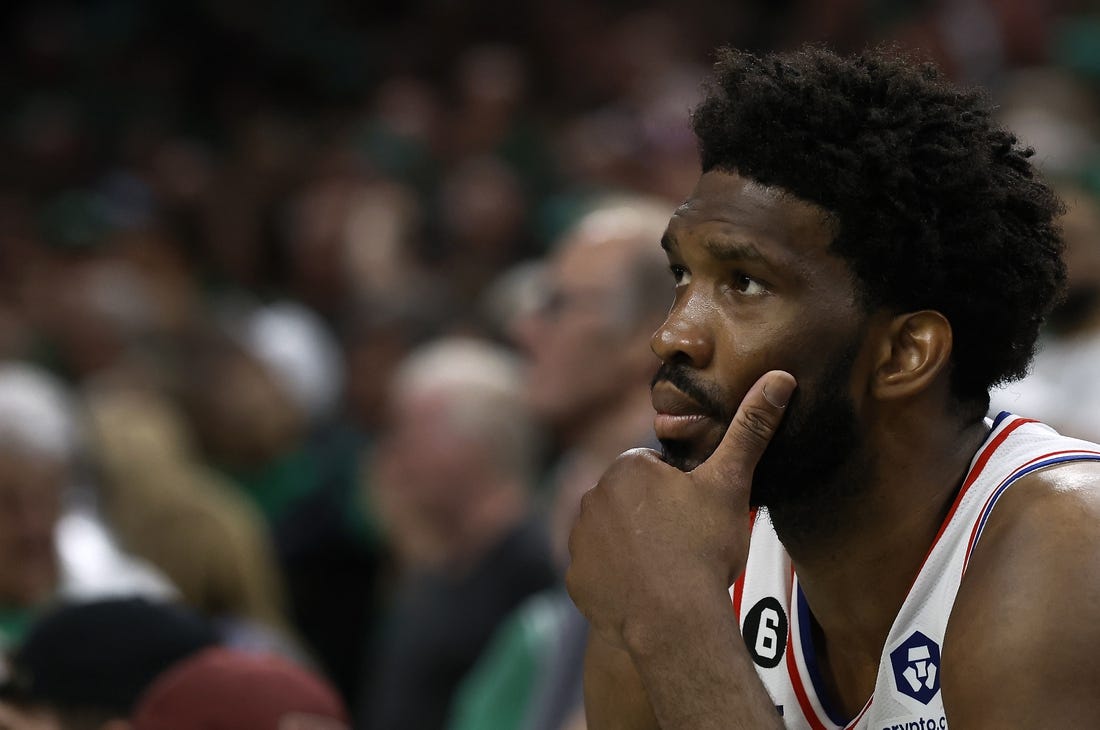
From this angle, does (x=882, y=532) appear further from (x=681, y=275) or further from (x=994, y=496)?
(x=681, y=275)

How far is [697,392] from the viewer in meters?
2.24

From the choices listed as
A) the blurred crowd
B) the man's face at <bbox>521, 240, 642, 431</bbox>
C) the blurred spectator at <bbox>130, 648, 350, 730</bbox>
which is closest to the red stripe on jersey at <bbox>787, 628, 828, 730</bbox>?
the blurred spectator at <bbox>130, 648, 350, 730</bbox>

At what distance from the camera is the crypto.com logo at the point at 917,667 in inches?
86.0

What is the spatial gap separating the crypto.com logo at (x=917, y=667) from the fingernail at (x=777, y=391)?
38 cm

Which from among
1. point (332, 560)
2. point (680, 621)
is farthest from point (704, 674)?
point (332, 560)

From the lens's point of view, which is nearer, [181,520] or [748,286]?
[748,286]

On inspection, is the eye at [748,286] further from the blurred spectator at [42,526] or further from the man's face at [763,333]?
the blurred spectator at [42,526]

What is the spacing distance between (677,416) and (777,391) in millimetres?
162

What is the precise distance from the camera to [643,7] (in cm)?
1016

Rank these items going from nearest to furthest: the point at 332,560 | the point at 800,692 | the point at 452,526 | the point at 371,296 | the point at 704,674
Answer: the point at 704,674 < the point at 800,692 < the point at 452,526 < the point at 332,560 < the point at 371,296

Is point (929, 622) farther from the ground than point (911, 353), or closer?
closer

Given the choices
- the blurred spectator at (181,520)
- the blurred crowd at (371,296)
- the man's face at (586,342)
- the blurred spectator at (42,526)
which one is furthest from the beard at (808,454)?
the blurred spectator at (181,520)

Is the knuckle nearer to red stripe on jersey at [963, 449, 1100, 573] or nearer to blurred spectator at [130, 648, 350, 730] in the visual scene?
red stripe on jersey at [963, 449, 1100, 573]

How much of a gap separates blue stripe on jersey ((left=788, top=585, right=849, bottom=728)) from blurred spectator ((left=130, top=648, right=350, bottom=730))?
838 millimetres
